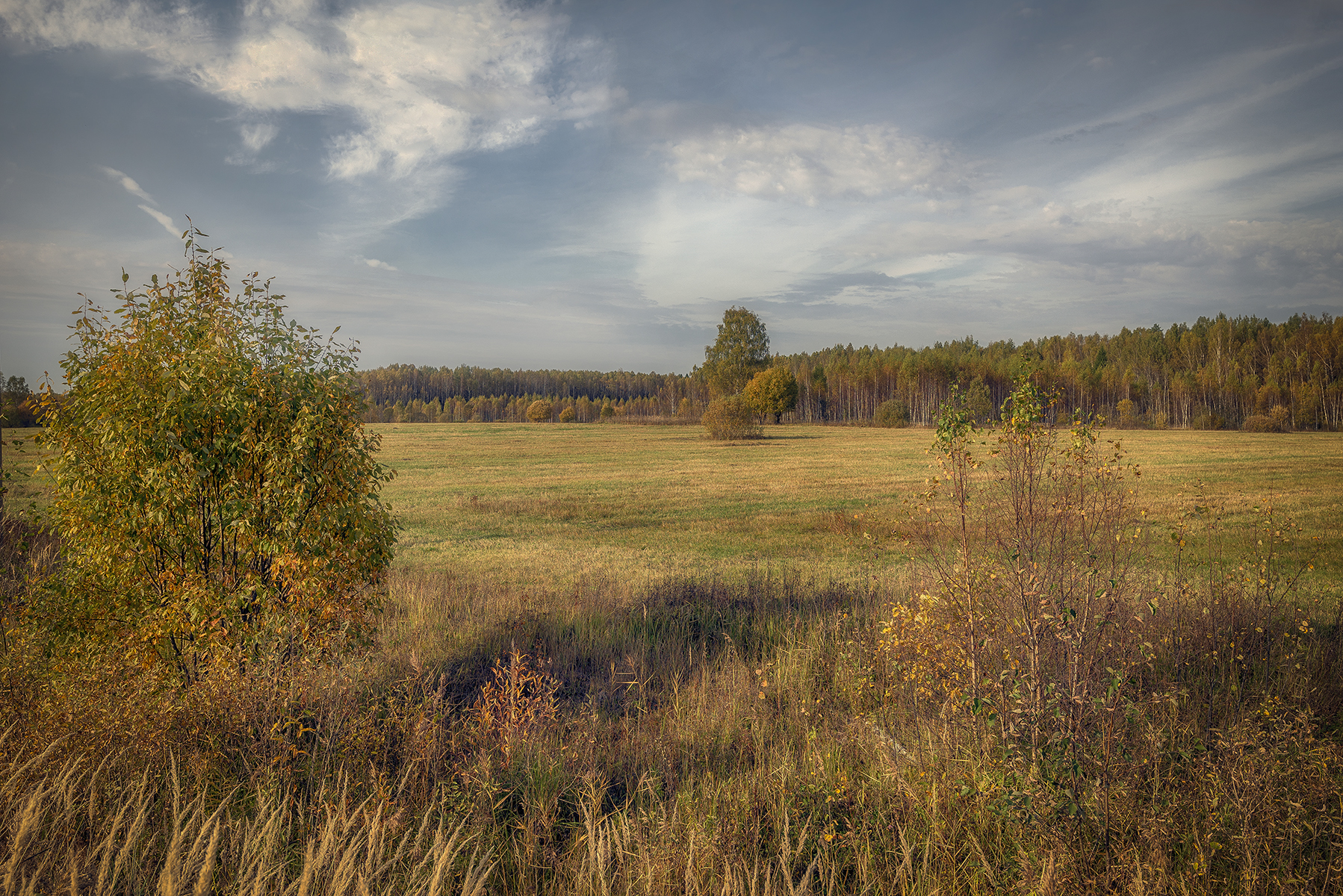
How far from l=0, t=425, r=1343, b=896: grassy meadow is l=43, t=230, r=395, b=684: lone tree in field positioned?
1.82 ft

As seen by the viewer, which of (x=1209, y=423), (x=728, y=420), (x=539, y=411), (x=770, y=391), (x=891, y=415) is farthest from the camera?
(x=539, y=411)

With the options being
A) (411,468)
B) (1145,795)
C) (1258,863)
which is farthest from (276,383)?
(411,468)

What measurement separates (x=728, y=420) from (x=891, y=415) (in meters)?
42.6

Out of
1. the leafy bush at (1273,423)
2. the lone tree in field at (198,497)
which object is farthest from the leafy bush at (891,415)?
the lone tree in field at (198,497)

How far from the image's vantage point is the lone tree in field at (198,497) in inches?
211

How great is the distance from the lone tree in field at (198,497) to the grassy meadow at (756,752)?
553 mm

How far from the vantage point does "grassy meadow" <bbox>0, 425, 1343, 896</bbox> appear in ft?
11.3

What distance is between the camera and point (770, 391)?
268ft

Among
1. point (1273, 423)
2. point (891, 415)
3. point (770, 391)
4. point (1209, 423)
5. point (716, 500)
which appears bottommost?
point (716, 500)

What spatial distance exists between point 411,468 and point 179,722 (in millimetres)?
38493

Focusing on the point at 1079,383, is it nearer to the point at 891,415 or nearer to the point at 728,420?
the point at 891,415

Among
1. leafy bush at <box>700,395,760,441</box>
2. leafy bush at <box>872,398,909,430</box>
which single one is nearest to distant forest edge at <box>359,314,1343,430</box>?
leafy bush at <box>872,398,909,430</box>

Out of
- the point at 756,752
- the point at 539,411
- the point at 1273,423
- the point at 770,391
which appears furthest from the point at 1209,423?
the point at 756,752

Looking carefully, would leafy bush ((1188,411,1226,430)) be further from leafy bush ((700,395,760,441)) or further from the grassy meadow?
the grassy meadow
